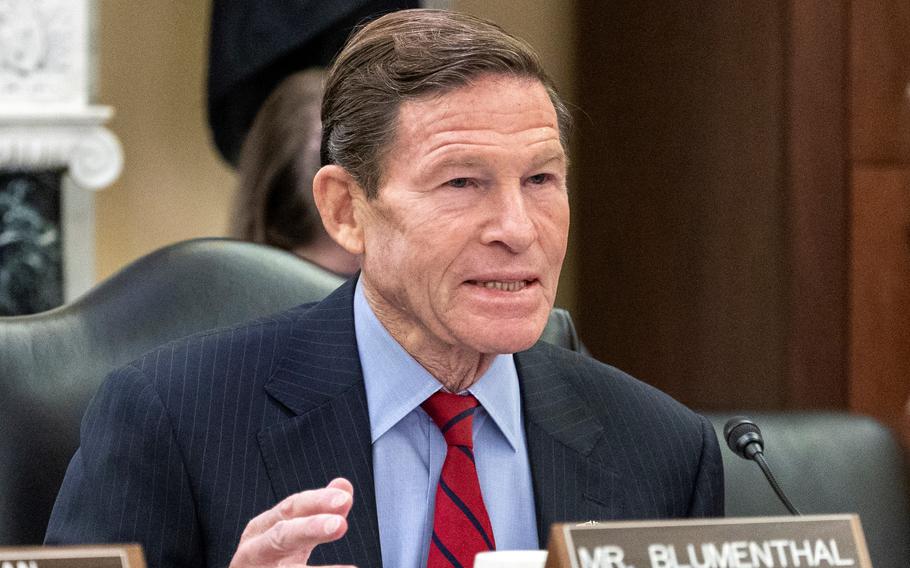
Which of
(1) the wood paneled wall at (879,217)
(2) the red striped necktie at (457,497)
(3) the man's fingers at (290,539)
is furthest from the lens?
(1) the wood paneled wall at (879,217)

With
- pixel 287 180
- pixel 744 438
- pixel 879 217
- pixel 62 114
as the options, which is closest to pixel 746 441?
pixel 744 438

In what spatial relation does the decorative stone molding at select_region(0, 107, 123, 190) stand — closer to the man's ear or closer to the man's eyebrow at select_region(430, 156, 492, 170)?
the man's ear

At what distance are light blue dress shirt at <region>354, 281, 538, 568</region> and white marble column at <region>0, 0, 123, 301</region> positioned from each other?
2270mm

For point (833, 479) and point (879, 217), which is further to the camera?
point (879, 217)

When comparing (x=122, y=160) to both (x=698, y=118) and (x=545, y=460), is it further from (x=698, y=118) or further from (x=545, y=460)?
(x=545, y=460)

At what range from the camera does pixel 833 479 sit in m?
1.97

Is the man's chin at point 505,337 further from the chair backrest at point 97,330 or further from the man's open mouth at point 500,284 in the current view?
the chair backrest at point 97,330

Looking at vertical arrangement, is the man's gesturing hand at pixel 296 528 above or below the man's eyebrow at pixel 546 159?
below

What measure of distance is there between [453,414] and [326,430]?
140 mm

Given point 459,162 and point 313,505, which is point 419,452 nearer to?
point 459,162

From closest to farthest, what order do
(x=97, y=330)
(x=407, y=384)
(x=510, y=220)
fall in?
(x=510, y=220) → (x=407, y=384) → (x=97, y=330)

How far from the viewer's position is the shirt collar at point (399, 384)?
157 centimetres

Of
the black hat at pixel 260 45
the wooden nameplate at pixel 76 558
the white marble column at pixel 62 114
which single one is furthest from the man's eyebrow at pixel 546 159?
the white marble column at pixel 62 114

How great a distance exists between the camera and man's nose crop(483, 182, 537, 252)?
147 cm
